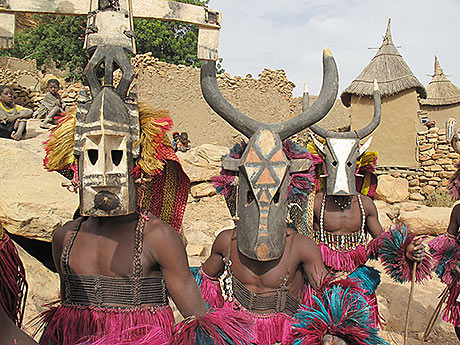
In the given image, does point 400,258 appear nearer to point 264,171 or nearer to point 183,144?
point 264,171

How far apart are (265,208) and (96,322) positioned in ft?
3.48

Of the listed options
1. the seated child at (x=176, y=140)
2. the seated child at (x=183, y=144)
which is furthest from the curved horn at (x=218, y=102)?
the seated child at (x=183, y=144)

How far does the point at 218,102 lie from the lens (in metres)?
2.56

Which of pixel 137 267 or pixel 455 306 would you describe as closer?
pixel 137 267

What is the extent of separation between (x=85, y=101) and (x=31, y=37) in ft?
87.0

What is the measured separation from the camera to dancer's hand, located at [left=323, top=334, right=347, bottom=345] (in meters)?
1.79

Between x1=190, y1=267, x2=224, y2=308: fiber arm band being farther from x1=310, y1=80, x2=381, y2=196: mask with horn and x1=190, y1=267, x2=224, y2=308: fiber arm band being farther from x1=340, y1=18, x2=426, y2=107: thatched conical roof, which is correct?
x1=340, y1=18, x2=426, y2=107: thatched conical roof

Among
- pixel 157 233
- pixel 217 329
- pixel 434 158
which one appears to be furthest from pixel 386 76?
pixel 217 329

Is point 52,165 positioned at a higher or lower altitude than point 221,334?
higher

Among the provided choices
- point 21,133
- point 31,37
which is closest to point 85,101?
point 21,133

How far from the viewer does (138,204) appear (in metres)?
2.04

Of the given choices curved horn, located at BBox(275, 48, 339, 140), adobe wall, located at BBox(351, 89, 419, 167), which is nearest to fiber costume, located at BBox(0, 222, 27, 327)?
curved horn, located at BBox(275, 48, 339, 140)

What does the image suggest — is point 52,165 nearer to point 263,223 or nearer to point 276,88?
point 263,223

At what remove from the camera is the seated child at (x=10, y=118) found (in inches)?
285
